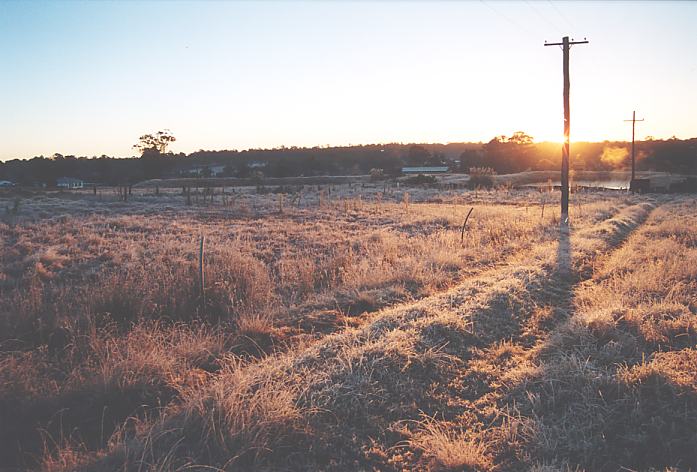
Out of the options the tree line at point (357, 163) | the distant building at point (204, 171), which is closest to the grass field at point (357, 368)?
the tree line at point (357, 163)

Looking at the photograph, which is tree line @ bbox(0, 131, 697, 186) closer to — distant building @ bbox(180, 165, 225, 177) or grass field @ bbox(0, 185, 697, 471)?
distant building @ bbox(180, 165, 225, 177)

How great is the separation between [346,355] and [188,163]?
13120cm

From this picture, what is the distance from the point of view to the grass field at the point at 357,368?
382cm

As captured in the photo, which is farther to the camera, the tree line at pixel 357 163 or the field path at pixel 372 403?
the tree line at pixel 357 163

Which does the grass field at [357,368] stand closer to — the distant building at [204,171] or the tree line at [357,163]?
the tree line at [357,163]

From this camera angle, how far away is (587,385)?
4637mm

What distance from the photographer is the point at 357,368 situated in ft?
16.4

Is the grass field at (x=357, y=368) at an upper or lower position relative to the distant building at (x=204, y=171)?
lower

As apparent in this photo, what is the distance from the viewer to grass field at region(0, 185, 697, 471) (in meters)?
3.82

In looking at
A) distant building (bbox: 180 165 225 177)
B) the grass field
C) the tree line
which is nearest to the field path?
the grass field

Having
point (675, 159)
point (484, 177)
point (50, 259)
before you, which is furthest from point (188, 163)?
point (50, 259)

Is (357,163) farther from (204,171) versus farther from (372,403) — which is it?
(372,403)

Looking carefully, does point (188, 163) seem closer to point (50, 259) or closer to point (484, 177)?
point (484, 177)

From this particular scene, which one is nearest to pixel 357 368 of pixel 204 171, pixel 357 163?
pixel 204 171
